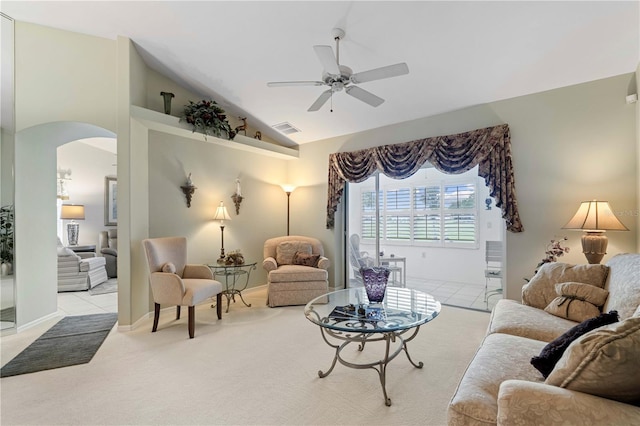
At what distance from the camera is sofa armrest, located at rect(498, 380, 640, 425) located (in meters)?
0.98

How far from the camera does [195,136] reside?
166 inches

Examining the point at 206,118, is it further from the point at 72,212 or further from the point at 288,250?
the point at 72,212

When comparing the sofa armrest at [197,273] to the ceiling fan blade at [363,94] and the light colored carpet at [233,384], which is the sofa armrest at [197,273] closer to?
the light colored carpet at [233,384]

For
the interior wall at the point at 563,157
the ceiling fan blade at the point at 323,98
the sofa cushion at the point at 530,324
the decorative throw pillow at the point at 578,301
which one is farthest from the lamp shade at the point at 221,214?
the decorative throw pillow at the point at 578,301

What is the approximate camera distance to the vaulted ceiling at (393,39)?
256 cm

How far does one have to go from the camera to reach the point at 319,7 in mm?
2629

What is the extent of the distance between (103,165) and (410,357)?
26.9 feet

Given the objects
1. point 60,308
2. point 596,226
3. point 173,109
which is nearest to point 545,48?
point 596,226

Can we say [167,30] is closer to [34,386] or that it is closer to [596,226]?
[34,386]

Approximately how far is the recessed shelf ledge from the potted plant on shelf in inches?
3.6

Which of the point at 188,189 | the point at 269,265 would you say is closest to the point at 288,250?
the point at 269,265

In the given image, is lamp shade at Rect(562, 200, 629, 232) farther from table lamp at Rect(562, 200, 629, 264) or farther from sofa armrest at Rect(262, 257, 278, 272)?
sofa armrest at Rect(262, 257, 278, 272)

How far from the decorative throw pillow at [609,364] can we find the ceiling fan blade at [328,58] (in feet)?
7.26

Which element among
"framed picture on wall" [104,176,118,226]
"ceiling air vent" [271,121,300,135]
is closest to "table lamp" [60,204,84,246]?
"framed picture on wall" [104,176,118,226]
